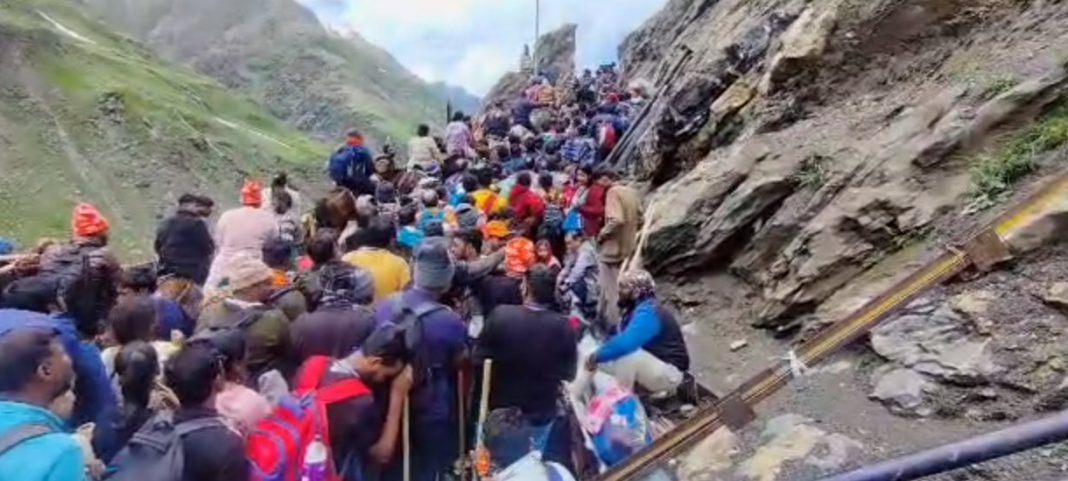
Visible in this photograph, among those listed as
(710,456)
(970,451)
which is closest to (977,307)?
(710,456)

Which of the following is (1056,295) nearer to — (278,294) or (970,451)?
(970,451)

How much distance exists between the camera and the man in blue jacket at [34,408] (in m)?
3.33

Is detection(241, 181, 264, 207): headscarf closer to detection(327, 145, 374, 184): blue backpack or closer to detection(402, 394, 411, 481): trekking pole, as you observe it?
detection(402, 394, 411, 481): trekking pole

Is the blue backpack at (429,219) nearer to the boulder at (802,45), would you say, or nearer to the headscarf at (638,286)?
the headscarf at (638,286)

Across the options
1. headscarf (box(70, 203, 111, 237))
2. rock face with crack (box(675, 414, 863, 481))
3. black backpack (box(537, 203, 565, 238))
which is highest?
headscarf (box(70, 203, 111, 237))

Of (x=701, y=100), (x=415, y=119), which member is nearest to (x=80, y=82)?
(x=701, y=100)

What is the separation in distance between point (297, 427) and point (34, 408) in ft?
4.47

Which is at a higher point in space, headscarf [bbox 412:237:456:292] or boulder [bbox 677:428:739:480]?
headscarf [bbox 412:237:456:292]

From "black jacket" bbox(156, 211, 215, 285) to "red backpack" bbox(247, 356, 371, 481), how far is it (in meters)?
3.18

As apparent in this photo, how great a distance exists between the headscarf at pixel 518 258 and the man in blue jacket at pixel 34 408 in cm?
467

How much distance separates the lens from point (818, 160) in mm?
9812

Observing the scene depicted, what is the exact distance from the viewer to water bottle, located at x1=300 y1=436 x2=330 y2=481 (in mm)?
4816

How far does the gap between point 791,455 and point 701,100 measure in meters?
8.71

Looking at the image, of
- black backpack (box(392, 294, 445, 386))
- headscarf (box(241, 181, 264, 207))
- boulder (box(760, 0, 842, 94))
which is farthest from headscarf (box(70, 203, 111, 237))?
boulder (box(760, 0, 842, 94))
